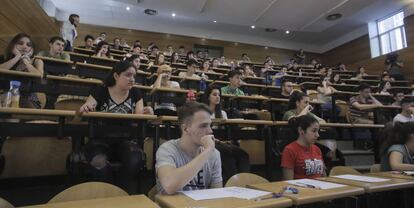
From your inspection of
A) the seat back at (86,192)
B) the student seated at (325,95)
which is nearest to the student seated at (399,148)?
the seat back at (86,192)

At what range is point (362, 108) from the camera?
13.7 ft

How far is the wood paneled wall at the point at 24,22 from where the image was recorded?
189 inches

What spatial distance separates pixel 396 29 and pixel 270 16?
4.48 metres

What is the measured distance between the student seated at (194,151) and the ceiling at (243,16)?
23.2 ft

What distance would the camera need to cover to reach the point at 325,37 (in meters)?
11.8

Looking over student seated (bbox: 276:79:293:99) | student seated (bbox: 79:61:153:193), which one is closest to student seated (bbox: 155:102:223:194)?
student seated (bbox: 79:61:153:193)

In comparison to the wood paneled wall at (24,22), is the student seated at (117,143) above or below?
below

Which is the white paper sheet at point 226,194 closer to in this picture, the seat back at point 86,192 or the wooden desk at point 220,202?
the wooden desk at point 220,202

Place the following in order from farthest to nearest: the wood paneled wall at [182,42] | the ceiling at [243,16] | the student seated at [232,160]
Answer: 1. the wood paneled wall at [182,42]
2. the ceiling at [243,16]
3. the student seated at [232,160]

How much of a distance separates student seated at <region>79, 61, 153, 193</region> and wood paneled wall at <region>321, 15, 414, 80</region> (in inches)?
361

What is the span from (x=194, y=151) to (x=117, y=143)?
0.84 meters

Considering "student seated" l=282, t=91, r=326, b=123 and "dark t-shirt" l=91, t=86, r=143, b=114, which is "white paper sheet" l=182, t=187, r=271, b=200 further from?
"student seated" l=282, t=91, r=326, b=123

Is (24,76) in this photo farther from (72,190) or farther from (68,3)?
(68,3)

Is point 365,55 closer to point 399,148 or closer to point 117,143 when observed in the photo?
point 399,148
